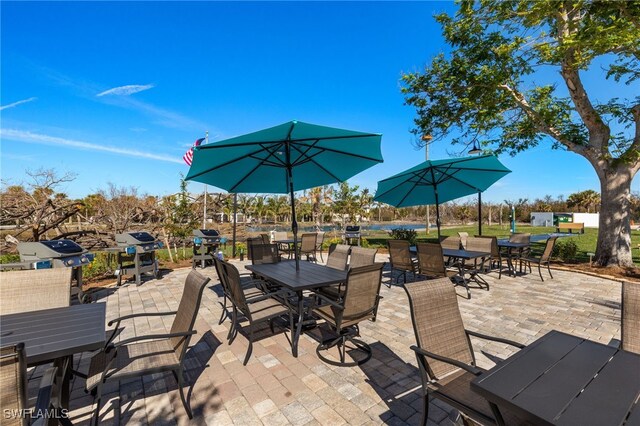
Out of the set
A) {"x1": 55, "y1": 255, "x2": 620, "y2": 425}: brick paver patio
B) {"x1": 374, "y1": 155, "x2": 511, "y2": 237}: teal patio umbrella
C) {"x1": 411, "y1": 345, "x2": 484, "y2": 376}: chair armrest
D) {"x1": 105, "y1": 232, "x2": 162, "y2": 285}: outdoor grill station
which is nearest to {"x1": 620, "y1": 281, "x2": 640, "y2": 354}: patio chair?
{"x1": 55, "y1": 255, "x2": 620, "y2": 425}: brick paver patio

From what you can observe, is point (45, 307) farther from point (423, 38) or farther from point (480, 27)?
point (423, 38)

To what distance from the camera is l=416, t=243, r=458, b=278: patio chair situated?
484 cm

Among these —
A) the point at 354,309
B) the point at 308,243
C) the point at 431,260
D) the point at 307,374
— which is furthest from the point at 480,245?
the point at 307,374

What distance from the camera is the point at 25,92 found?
10750 mm

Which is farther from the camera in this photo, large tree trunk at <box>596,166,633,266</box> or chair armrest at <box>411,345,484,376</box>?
large tree trunk at <box>596,166,633,266</box>

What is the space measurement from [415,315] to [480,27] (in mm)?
9493

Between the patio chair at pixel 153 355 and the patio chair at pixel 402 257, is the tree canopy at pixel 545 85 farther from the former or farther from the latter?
the patio chair at pixel 153 355

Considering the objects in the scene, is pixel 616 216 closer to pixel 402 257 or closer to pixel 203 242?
pixel 402 257

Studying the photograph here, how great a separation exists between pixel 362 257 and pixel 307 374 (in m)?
1.94

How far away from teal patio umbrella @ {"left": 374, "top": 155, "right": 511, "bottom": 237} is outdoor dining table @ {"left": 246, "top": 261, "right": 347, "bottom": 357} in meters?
3.20

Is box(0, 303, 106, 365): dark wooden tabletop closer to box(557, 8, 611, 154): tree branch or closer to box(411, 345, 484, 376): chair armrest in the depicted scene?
box(411, 345, 484, 376): chair armrest

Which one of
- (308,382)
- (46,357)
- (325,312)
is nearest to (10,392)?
(46,357)

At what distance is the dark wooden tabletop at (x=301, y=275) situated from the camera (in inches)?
127

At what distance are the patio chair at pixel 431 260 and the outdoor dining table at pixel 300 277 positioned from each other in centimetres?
192
